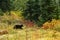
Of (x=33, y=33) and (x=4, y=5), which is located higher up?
(x=4, y=5)

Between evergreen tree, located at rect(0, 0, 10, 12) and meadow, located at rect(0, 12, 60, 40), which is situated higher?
evergreen tree, located at rect(0, 0, 10, 12)

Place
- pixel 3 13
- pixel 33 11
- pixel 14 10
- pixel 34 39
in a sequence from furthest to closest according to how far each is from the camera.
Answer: pixel 14 10, pixel 3 13, pixel 33 11, pixel 34 39

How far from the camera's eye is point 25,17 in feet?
73.8

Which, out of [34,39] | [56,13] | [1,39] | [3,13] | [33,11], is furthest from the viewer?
[3,13]

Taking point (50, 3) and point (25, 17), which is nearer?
point (50, 3)

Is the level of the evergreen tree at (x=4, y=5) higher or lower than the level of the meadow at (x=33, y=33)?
higher

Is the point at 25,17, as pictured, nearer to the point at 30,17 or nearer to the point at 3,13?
the point at 30,17

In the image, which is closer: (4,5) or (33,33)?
(33,33)

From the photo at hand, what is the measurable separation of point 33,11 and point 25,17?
1295mm

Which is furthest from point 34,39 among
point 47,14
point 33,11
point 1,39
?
point 33,11

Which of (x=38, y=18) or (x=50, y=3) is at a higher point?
(x=50, y=3)

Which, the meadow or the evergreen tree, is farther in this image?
the evergreen tree

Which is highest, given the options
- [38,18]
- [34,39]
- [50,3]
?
[50,3]

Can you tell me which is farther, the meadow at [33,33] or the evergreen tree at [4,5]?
the evergreen tree at [4,5]
